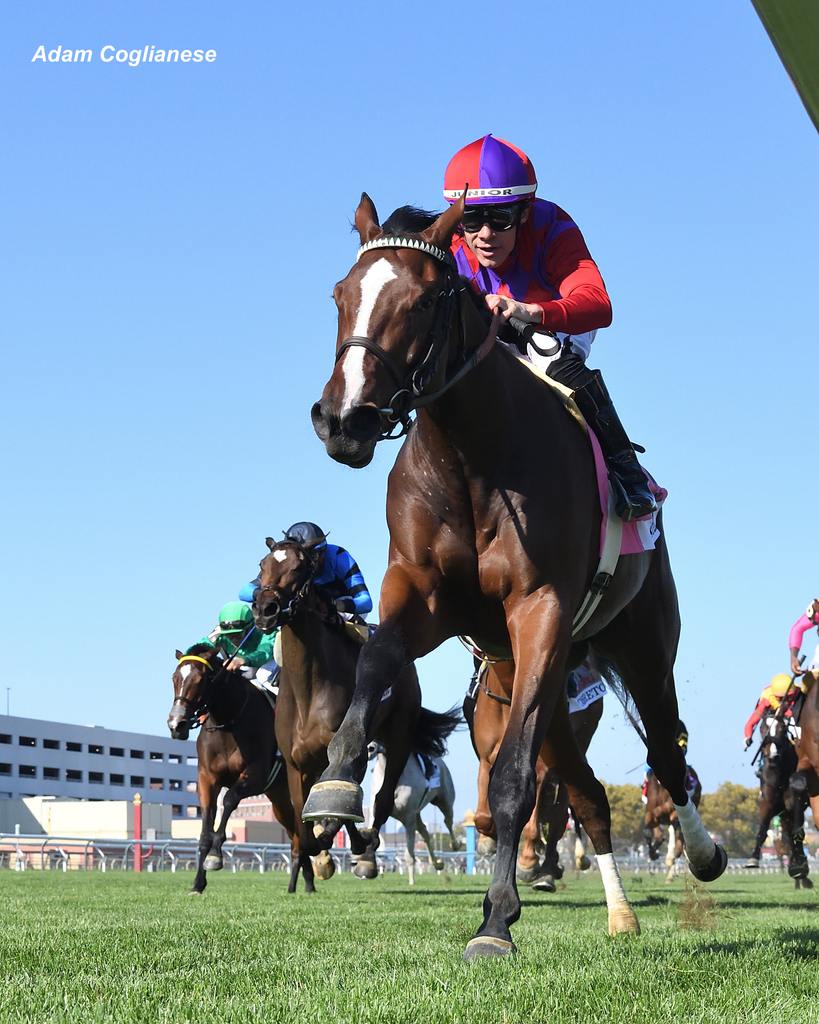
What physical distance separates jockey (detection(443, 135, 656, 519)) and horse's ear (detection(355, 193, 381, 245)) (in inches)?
27.6

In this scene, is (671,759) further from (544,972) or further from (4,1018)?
(4,1018)

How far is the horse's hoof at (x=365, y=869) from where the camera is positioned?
1400 cm

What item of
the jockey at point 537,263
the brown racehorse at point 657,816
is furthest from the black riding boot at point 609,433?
the brown racehorse at point 657,816

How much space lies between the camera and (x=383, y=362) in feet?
16.4

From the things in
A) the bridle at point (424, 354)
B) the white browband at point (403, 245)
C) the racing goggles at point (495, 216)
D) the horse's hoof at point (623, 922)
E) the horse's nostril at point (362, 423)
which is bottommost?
the horse's hoof at point (623, 922)

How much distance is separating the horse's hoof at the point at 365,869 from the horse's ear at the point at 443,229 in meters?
9.74

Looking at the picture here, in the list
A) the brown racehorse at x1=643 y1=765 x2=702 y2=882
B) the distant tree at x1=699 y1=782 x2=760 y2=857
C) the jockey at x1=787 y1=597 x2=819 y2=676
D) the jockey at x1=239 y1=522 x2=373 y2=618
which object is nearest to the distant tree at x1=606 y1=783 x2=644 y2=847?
the distant tree at x1=699 y1=782 x2=760 y2=857

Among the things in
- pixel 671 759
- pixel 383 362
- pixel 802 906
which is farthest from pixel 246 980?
pixel 802 906

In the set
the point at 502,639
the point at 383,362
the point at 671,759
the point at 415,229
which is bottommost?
the point at 671,759

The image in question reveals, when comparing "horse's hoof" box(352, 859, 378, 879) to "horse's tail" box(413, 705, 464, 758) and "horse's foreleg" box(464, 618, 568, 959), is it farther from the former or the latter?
"horse's foreleg" box(464, 618, 568, 959)

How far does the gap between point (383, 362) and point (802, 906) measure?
8.59 metres

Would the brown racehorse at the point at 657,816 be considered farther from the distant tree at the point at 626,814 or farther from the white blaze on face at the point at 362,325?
the distant tree at the point at 626,814

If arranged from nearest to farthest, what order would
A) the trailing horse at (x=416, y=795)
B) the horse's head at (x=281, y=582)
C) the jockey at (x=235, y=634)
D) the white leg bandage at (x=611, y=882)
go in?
the white leg bandage at (x=611, y=882) → the horse's head at (x=281, y=582) → the jockey at (x=235, y=634) → the trailing horse at (x=416, y=795)

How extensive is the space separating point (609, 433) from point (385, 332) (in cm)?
195
